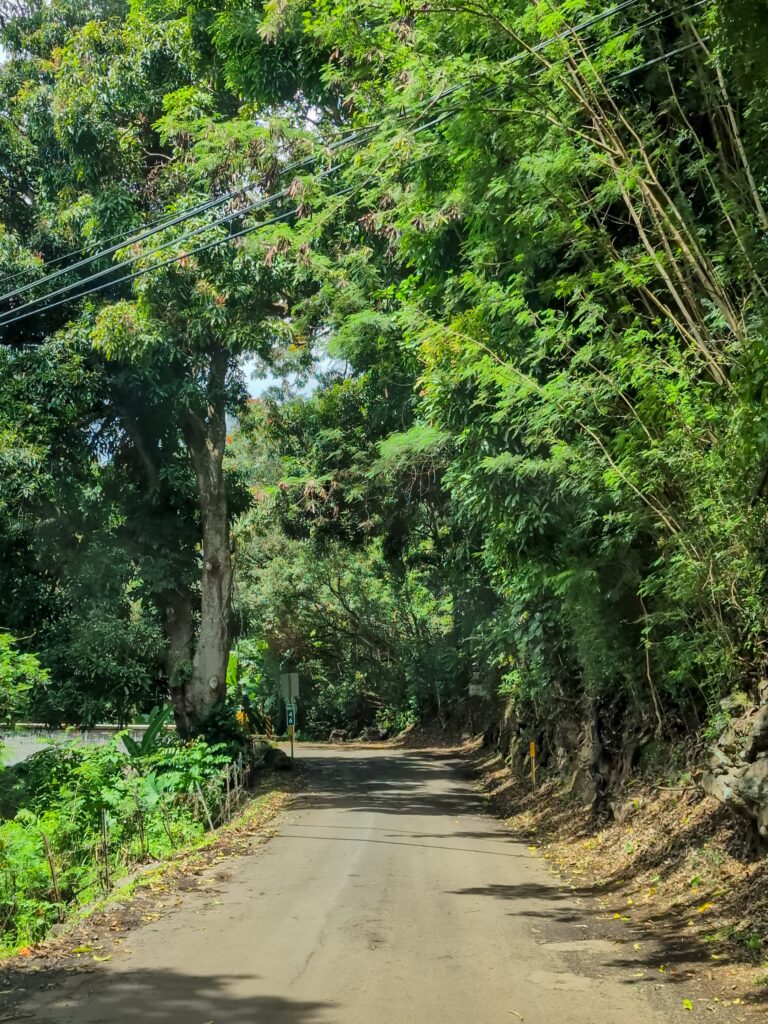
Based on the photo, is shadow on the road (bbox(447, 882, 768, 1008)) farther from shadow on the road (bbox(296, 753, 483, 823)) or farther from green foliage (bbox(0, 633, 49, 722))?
green foliage (bbox(0, 633, 49, 722))

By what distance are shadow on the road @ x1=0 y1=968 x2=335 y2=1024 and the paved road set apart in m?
0.01

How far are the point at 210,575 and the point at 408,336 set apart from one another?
1093cm

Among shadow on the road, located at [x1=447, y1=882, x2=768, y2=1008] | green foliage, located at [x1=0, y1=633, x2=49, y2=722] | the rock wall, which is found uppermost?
green foliage, located at [x1=0, y1=633, x2=49, y2=722]

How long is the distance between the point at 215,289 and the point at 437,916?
12.1 meters

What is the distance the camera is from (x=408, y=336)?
11.8 meters

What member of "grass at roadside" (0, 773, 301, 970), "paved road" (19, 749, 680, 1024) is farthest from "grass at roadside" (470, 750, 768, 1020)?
"grass at roadside" (0, 773, 301, 970)

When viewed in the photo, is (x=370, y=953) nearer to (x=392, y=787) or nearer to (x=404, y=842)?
(x=404, y=842)

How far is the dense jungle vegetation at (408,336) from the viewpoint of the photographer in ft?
26.2

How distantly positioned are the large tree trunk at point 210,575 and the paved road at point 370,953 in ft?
29.2

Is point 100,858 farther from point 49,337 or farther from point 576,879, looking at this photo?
point 49,337

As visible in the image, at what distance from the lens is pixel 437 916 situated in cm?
873

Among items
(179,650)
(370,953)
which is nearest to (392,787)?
(179,650)

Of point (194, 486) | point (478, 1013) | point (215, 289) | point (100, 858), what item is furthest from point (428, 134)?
point (194, 486)

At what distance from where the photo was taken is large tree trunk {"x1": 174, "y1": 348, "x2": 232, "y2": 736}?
20.9m
